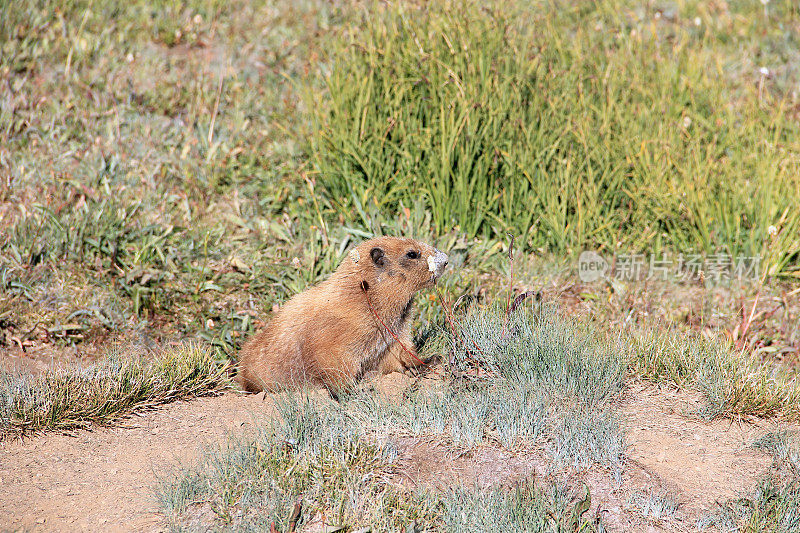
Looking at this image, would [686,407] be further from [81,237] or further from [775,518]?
[81,237]

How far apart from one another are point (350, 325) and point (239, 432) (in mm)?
861

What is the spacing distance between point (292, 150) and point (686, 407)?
3662mm

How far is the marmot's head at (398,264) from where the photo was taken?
4.18 meters

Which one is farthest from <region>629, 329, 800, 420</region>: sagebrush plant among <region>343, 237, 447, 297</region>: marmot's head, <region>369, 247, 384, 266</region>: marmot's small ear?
<region>369, 247, 384, 266</region>: marmot's small ear

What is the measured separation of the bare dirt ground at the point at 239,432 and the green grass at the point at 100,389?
88 mm

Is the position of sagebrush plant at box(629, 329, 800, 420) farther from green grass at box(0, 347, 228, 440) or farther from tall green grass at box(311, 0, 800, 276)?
green grass at box(0, 347, 228, 440)

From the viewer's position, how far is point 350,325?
410 cm

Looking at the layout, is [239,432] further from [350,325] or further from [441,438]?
[441,438]

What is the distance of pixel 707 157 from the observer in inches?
216

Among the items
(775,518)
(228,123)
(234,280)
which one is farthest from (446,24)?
(775,518)
